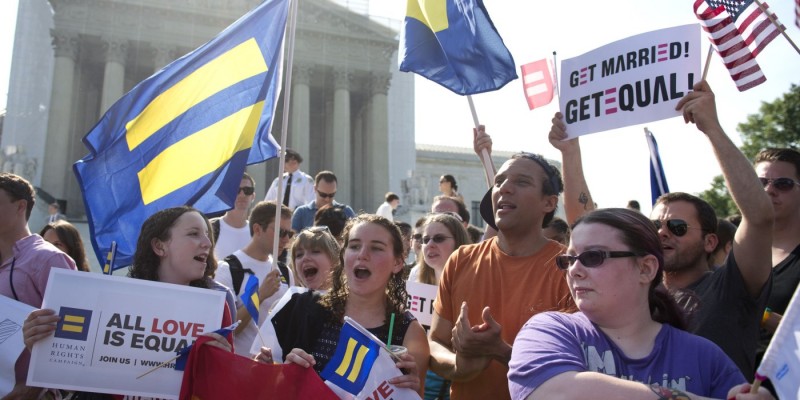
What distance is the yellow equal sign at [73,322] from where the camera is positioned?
3586 mm

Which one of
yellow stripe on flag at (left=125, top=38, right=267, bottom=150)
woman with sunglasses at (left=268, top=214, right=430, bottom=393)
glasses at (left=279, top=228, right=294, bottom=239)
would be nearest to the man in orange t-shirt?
woman with sunglasses at (left=268, top=214, right=430, bottom=393)

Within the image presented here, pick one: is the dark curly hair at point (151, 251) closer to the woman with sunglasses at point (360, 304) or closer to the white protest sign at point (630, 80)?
the woman with sunglasses at point (360, 304)

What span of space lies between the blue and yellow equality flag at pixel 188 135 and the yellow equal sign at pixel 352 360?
2255mm

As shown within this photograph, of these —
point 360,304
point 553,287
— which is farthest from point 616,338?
point 360,304

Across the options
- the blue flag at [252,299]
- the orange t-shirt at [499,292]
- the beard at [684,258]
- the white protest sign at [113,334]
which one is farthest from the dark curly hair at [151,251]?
the beard at [684,258]

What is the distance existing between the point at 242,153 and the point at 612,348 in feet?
11.3

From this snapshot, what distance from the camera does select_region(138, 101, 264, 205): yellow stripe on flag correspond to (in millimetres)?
5449

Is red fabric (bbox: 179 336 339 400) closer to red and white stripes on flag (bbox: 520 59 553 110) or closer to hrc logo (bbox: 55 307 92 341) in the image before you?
hrc logo (bbox: 55 307 92 341)

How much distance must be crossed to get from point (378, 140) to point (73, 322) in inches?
1355

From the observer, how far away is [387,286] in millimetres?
3986

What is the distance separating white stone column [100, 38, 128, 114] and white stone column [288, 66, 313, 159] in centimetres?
818

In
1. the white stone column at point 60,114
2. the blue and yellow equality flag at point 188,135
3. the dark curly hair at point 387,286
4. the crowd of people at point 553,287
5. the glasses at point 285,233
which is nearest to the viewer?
the crowd of people at point 553,287

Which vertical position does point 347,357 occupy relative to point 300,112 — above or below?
below

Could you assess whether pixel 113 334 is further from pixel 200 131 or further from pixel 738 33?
pixel 738 33
